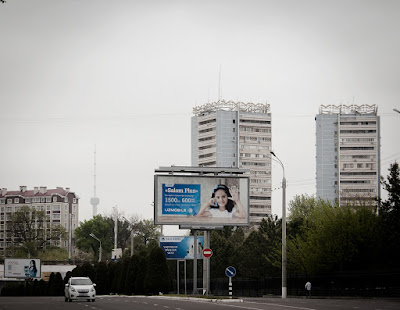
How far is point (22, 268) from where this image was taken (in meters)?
123

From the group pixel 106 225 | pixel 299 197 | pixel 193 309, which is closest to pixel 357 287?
pixel 193 309

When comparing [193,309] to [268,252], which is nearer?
[193,309]

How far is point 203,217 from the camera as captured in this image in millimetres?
59219

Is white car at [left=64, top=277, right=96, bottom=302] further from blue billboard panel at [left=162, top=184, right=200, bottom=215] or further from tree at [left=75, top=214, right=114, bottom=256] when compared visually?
tree at [left=75, top=214, right=114, bottom=256]

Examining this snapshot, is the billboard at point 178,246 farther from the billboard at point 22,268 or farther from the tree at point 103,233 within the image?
the tree at point 103,233

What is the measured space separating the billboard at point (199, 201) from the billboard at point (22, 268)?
67199mm

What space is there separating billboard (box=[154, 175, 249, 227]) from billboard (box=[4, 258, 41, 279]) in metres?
67.2

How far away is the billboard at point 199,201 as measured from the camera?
5912cm

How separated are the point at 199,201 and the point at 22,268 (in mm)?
70494

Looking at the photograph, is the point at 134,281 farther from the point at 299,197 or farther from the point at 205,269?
the point at 299,197

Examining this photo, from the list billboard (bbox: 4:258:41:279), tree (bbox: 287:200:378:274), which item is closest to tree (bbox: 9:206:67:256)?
billboard (bbox: 4:258:41:279)

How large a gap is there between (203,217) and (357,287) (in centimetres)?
1215

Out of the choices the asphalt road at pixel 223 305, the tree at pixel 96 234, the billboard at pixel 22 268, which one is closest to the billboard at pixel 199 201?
the asphalt road at pixel 223 305

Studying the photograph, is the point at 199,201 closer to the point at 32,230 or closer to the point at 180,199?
the point at 180,199
